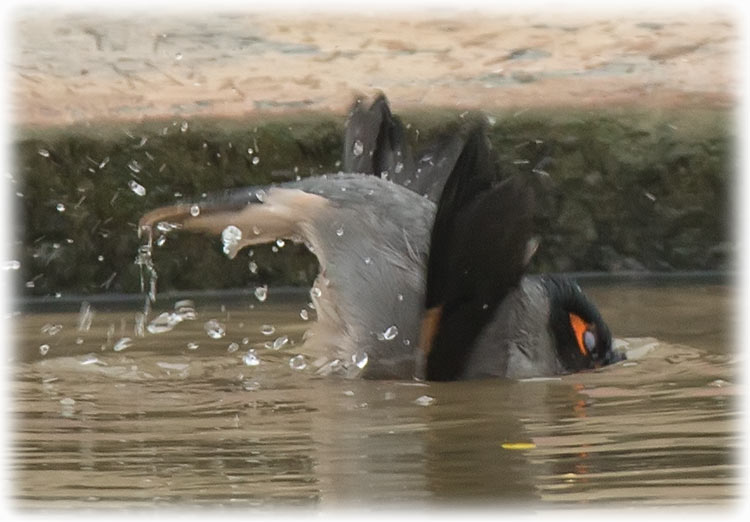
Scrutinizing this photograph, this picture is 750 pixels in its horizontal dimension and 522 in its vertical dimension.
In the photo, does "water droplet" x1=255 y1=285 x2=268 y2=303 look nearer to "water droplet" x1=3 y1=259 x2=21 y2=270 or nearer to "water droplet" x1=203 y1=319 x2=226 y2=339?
"water droplet" x1=203 y1=319 x2=226 y2=339

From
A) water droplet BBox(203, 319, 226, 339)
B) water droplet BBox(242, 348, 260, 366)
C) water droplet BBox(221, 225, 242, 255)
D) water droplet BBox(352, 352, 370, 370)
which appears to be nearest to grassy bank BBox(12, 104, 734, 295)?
water droplet BBox(203, 319, 226, 339)

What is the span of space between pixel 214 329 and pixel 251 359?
0.78m

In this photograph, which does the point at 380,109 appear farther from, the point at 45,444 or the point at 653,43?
the point at 653,43

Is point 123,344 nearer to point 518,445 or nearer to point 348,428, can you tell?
point 348,428

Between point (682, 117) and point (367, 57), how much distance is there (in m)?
1.92

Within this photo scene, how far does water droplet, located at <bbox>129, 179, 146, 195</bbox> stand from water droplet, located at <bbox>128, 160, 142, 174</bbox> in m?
0.07

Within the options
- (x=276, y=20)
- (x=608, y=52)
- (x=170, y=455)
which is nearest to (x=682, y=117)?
(x=608, y=52)

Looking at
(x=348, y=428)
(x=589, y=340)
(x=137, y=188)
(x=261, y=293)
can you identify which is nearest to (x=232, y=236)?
(x=348, y=428)

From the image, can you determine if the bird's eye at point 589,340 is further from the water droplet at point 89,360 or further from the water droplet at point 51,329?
the water droplet at point 51,329

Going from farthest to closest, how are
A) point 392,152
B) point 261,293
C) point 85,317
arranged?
1. point 261,293
2. point 85,317
3. point 392,152

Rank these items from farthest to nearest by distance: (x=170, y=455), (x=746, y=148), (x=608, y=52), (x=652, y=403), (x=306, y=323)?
(x=608, y=52) < (x=746, y=148) < (x=306, y=323) < (x=652, y=403) < (x=170, y=455)

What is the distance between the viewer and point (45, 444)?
5145mm

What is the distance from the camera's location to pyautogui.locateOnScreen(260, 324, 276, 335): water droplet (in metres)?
7.34

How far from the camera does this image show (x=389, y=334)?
6.02 meters
